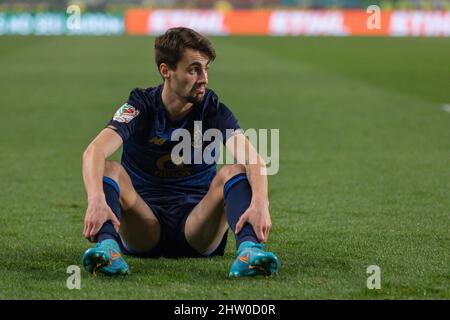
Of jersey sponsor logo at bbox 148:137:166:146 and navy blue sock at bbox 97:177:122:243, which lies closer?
navy blue sock at bbox 97:177:122:243

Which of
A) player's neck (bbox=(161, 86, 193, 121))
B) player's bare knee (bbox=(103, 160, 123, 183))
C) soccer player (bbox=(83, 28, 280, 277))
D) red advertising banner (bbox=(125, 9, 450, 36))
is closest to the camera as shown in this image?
soccer player (bbox=(83, 28, 280, 277))

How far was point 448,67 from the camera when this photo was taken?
84.3 ft

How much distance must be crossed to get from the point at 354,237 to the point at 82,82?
15.6 m

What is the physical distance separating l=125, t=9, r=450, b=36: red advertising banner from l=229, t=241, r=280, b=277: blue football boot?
144 feet

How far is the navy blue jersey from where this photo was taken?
5715 millimetres

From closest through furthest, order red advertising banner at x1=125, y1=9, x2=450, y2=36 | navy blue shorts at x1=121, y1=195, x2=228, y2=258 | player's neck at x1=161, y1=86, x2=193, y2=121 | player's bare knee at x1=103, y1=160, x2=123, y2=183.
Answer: player's bare knee at x1=103, y1=160, x2=123, y2=183, player's neck at x1=161, y1=86, x2=193, y2=121, navy blue shorts at x1=121, y1=195, x2=228, y2=258, red advertising banner at x1=125, y1=9, x2=450, y2=36

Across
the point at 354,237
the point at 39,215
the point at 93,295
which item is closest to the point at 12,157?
the point at 39,215

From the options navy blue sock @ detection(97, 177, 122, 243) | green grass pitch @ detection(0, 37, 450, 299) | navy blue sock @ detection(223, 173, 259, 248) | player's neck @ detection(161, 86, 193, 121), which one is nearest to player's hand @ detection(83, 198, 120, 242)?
navy blue sock @ detection(97, 177, 122, 243)

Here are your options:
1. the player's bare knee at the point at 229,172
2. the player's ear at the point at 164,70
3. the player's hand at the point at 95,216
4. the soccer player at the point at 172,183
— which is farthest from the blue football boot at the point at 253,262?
the player's ear at the point at 164,70

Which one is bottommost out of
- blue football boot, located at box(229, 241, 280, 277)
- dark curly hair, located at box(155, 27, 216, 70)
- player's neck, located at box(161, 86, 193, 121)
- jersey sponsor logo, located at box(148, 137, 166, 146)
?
blue football boot, located at box(229, 241, 280, 277)

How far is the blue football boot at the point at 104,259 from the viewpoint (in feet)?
17.0

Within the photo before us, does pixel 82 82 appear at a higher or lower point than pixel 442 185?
higher

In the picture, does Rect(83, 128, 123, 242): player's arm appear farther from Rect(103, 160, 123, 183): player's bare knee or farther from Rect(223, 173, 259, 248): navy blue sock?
Rect(223, 173, 259, 248): navy blue sock
